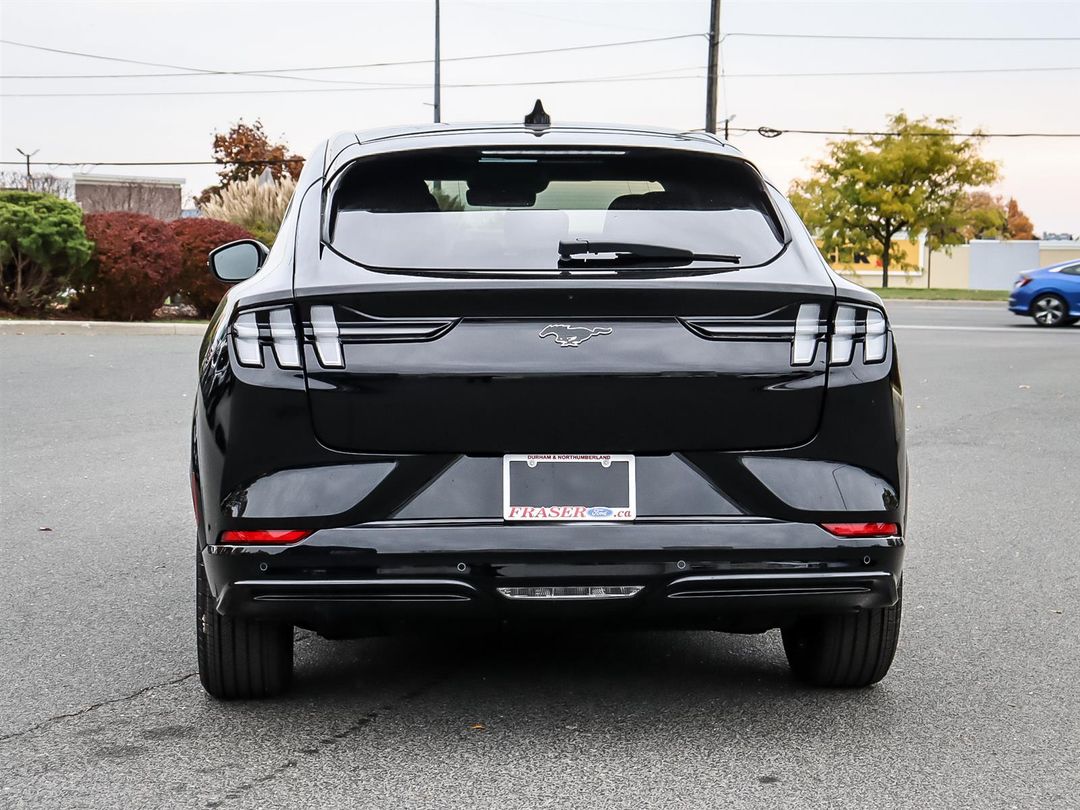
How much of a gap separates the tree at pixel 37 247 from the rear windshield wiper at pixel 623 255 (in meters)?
18.8

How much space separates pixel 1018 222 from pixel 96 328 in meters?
137

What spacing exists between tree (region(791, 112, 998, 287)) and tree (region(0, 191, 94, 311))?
4381cm

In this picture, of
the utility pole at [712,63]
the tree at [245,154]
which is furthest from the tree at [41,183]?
the utility pole at [712,63]

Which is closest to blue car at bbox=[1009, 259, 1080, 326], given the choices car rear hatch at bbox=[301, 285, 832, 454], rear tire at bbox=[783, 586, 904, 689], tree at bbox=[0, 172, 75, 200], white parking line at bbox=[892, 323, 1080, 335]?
white parking line at bbox=[892, 323, 1080, 335]

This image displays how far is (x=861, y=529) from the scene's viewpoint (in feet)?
12.5

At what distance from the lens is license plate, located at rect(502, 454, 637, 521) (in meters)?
3.66

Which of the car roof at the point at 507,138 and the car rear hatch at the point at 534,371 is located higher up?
the car roof at the point at 507,138

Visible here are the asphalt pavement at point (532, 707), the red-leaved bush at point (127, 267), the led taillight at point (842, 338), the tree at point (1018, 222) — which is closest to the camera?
the asphalt pavement at point (532, 707)

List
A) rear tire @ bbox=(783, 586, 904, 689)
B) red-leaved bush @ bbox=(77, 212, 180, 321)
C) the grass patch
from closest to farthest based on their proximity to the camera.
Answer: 1. rear tire @ bbox=(783, 586, 904, 689)
2. red-leaved bush @ bbox=(77, 212, 180, 321)
3. the grass patch

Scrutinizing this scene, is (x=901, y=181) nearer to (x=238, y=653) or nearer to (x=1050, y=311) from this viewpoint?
(x=1050, y=311)

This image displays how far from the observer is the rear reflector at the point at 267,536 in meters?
3.67

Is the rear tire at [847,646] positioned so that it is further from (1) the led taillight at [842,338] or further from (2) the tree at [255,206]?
(2) the tree at [255,206]

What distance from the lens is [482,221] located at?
409cm

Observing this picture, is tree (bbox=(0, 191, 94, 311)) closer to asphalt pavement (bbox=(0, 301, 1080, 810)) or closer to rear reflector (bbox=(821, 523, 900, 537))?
asphalt pavement (bbox=(0, 301, 1080, 810))
